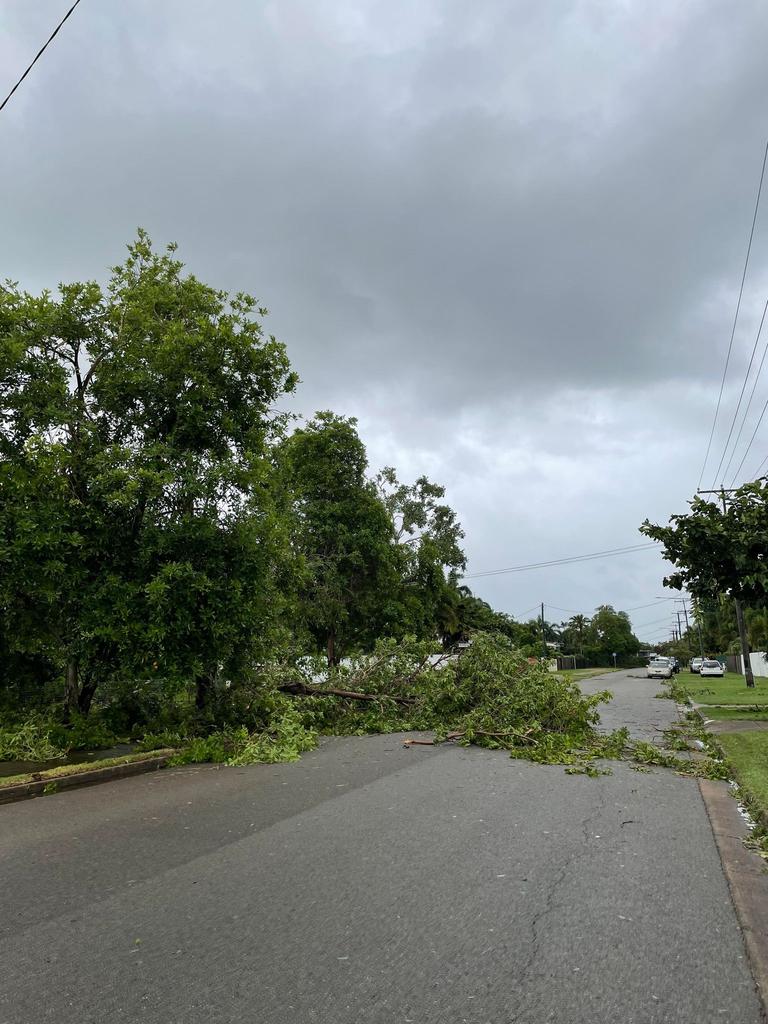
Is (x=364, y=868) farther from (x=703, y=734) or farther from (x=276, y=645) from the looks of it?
(x=703, y=734)

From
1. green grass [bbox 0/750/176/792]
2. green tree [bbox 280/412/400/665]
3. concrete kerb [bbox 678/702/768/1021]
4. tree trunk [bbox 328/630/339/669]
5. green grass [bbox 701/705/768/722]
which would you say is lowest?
green grass [bbox 701/705/768/722]

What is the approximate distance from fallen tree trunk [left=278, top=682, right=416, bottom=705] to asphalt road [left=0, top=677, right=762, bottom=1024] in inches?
273

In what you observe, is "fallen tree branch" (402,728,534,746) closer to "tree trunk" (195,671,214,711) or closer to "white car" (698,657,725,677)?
"tree trunk" (195,671,214,711)

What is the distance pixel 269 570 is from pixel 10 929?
8.66 m

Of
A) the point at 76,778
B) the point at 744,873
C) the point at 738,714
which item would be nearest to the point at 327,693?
the point at 76,778

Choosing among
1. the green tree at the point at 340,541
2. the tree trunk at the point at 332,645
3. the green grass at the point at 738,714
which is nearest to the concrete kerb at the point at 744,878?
the green grass at the point at 738,714

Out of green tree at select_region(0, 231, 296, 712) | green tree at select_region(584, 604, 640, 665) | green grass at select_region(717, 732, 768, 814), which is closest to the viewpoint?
green grass at select_region(717, 732, 768, 814)

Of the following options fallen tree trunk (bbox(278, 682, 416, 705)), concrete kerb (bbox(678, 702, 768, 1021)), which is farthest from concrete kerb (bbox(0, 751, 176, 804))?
concrete kerb (bbox(678, 702, 768, 1021))

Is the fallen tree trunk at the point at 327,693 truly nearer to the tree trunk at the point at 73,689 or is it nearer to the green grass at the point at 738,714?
the tree trunk at the point at 73,689

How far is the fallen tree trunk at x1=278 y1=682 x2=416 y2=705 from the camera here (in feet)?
49.2

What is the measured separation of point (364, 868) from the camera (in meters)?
5.29

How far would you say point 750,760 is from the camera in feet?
33.1

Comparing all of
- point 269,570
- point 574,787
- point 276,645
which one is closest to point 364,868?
point 574,787

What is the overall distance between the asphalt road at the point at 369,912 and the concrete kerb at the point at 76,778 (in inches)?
24.4
